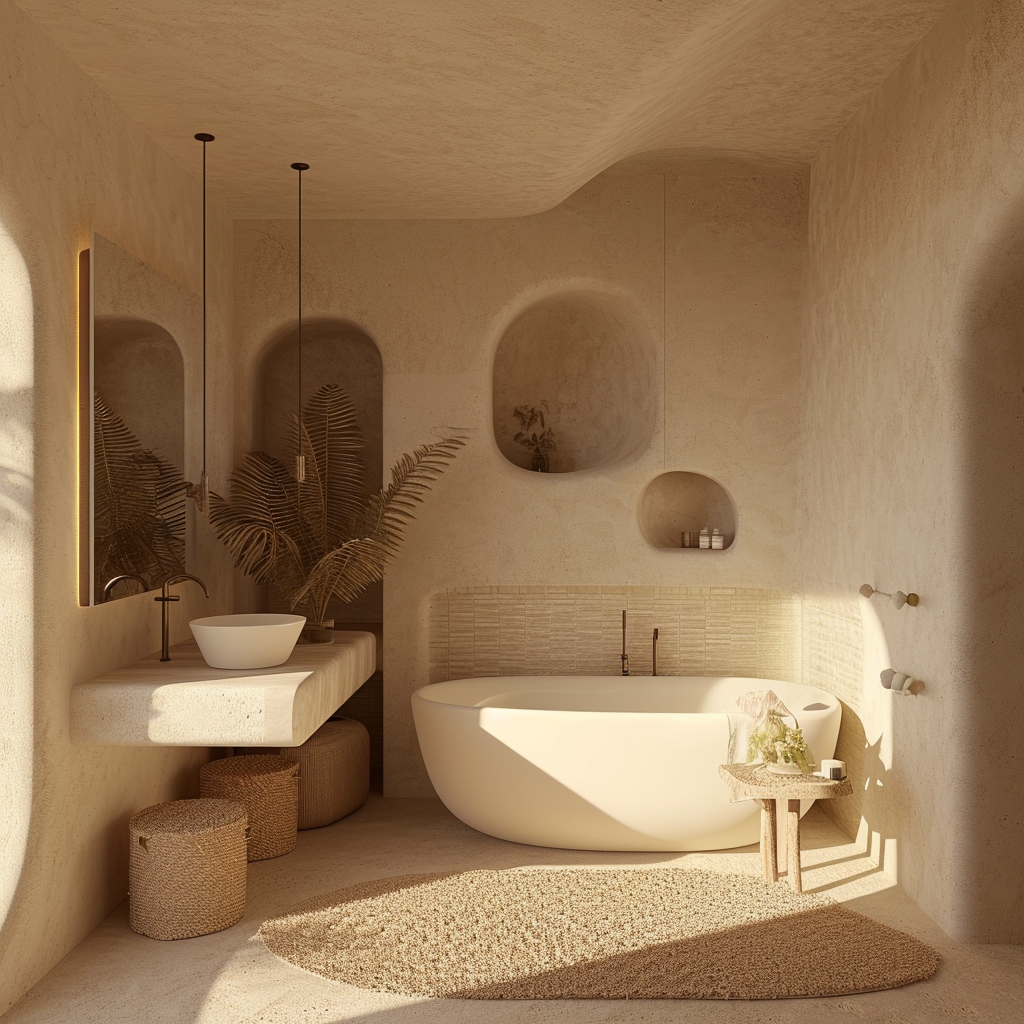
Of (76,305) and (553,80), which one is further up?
(553,80)

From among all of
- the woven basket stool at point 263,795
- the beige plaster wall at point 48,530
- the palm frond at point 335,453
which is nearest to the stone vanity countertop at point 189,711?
the beige plaster wall at point 48,530

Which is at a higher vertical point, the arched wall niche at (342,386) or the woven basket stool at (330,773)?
the arched wall niche at (342,386)

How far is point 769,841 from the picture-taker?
144 inches

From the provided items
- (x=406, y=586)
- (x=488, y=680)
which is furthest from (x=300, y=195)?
(x=488, y=680)

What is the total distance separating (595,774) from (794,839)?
29.9 inches

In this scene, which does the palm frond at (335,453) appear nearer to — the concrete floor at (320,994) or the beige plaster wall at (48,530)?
the beige plaster wall at (48,530)

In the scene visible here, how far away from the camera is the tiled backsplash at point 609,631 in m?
4.87

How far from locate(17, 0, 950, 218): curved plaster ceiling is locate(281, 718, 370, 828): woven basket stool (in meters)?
2.43

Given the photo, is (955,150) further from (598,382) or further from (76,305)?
(76,305)

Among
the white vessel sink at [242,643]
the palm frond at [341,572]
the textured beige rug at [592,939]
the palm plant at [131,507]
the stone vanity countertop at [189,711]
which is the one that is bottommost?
the textured beige rug at [592,939]

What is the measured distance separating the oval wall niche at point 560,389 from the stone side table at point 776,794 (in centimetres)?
210

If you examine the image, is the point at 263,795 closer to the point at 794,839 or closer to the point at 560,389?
the point at 794,839

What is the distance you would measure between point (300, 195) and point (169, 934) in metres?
2.99

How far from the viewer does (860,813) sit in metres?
4.09
